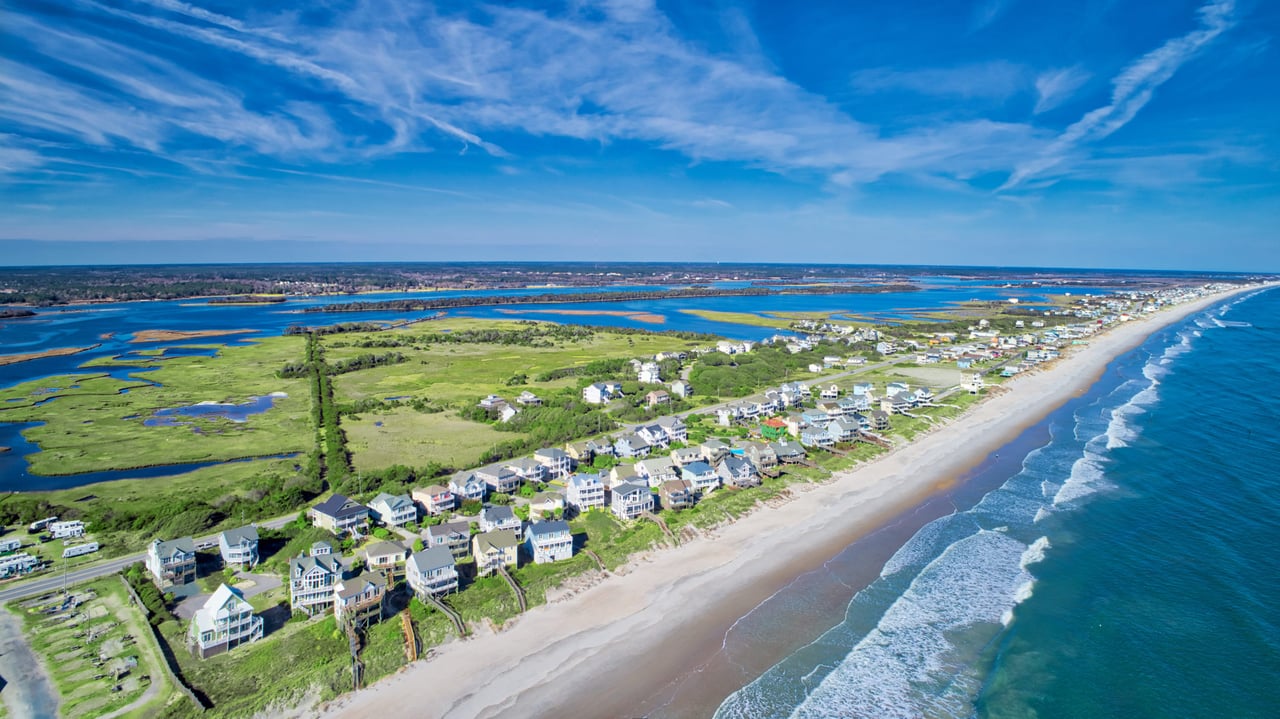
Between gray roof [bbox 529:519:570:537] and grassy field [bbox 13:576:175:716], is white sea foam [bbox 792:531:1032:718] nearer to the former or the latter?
gray roof [bbox 529:519:570:537]

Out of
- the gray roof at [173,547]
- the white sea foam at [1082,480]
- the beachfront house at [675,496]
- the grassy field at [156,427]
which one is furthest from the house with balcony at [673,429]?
the gray roof at [173,547]

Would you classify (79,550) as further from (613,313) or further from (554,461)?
(613,313)

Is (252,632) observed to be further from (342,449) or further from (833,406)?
(833,406)

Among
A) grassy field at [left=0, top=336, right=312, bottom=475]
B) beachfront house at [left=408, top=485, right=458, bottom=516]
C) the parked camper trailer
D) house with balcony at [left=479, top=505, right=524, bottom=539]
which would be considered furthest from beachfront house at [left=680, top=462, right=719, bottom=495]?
the parked camper trailer

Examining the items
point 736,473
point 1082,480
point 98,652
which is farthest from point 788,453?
point 98,652

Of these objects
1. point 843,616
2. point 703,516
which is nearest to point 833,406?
point 703,516

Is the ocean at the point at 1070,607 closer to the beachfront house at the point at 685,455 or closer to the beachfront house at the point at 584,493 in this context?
the beachfront house at the point at 584,493
